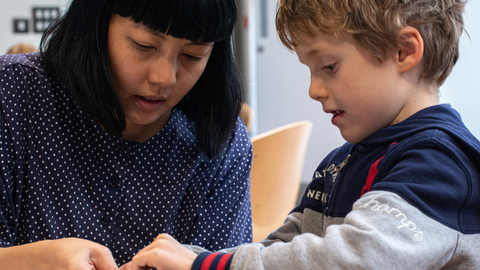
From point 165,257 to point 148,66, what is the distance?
42cm

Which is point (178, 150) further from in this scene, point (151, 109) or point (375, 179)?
point (375, 179)

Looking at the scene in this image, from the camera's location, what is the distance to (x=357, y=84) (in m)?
0.73

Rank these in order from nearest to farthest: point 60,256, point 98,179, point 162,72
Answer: point 60,256 → point 162,72 → point 98,179

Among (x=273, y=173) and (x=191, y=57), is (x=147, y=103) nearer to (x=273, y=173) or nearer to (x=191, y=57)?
(x=191, y=57)

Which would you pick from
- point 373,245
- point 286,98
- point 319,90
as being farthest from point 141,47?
point 286,98

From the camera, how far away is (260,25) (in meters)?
4.32

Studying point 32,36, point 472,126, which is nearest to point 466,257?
point 472,126

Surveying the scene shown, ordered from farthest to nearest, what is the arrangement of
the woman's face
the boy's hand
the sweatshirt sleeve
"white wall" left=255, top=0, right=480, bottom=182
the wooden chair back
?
1. "white wall" left=255, top=0, right=480, bottom=182
2. the wooden chair back
3. the woman's face
4. the boy's hand
5. the sweatshirt sleeve

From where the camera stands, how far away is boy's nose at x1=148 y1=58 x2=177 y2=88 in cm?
89

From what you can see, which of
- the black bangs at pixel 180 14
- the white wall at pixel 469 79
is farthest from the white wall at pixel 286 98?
the black bangs at pixel 180 14

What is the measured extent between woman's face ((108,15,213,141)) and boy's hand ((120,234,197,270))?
1.19 ft

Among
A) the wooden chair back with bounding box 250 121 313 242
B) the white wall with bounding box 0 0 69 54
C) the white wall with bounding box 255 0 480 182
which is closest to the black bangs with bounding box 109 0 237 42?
the wooden chair back with bounding box 250 121 313 242

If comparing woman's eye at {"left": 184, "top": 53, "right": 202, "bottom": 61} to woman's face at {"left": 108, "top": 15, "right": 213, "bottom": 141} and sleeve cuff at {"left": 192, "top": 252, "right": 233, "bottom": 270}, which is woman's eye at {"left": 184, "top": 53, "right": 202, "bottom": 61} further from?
sleeve cuff at {"left": 192, "top": 252, "right": 233, "bottom": 270}

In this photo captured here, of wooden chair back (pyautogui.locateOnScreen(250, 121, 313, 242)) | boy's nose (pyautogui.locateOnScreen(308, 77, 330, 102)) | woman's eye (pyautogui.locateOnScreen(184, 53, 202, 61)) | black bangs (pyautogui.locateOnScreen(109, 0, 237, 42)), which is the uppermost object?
black bangs (pyautogui.locateOnScreen(109, 0, 237, 42))
